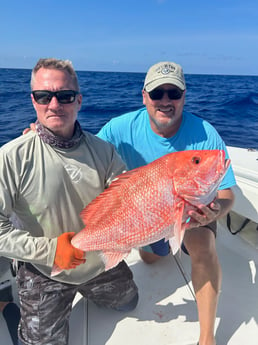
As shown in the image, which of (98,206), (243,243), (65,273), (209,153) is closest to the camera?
(209,153)

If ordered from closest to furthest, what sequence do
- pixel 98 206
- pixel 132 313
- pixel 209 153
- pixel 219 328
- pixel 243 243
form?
1. pixel 209 153
2. pixel 98 206
3. pixel 219 328
4. pixel 132 313
5. pixel 243 243

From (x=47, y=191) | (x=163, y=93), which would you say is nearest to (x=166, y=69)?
(x=163, y=93)

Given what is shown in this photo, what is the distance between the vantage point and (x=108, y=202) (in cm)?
189

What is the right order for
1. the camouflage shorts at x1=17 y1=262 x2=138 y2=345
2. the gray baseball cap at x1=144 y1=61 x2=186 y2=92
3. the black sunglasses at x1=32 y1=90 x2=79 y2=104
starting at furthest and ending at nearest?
the gray baseball cap at x1=144 y1=61 x2=186 y2=92
the camouflage shorts at x1=17 y1=262 x2=138 y2=345
the black sunglasses at x1=32 y1=90 x2=79 y2=104

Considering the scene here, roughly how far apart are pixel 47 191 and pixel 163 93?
1.42 metres

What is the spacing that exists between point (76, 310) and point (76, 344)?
13.2 inches

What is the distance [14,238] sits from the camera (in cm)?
188

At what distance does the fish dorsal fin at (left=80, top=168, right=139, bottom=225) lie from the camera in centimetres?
186

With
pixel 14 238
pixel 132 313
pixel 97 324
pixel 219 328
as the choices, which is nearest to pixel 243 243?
pixel 219 328

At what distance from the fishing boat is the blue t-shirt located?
0.89 meters

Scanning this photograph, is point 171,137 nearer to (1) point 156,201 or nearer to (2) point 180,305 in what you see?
(1) point 156,201

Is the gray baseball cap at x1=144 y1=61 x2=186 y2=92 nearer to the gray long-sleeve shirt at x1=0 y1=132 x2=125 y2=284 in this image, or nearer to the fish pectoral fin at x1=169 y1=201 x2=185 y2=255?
the gray long-sleeve shirt at x1=0 y1=132 x2=125 y2=284

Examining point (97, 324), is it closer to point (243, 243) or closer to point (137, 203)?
point (137, 203)

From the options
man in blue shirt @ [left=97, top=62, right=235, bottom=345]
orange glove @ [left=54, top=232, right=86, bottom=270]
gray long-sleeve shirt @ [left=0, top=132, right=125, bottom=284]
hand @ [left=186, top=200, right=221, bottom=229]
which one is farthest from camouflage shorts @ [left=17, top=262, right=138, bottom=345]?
hand @ [left=186, top=200, right=221, bottom=229]
